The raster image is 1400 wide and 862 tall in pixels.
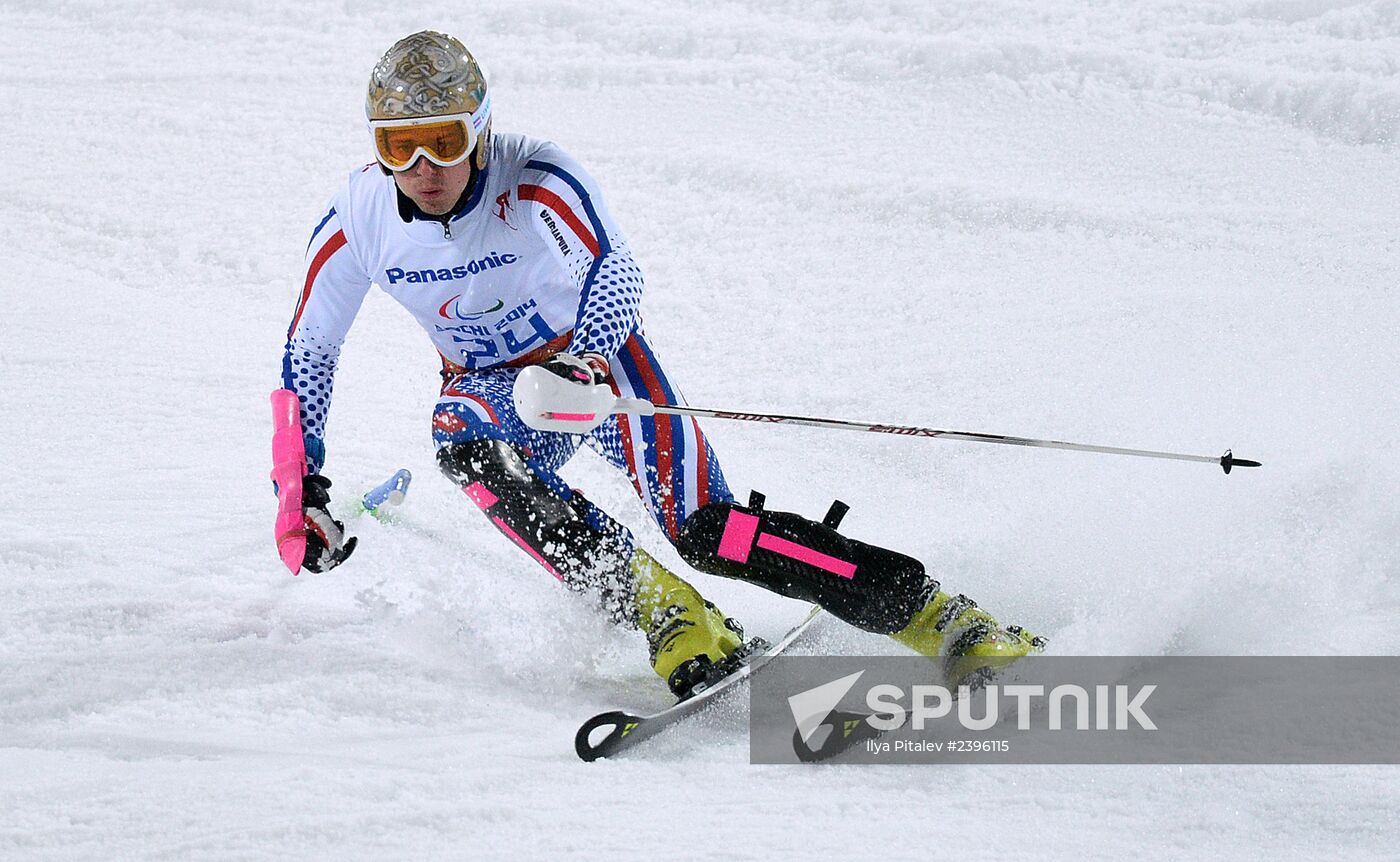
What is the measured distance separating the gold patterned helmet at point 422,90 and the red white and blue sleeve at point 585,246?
21 centimetres

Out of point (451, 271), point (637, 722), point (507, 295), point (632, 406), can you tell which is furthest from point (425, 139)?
point (637, 722)

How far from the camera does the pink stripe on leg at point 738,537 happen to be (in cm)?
289

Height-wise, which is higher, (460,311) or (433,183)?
(433,183)

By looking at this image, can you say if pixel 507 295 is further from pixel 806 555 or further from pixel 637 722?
pixel 637 722

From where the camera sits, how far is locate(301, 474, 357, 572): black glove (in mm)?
2998

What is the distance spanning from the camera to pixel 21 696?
2.81 meters

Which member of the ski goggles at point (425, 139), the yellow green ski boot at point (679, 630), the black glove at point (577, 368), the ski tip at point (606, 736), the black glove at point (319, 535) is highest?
the ski goggles at point (425, 139)

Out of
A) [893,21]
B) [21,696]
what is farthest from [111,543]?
[893,21]

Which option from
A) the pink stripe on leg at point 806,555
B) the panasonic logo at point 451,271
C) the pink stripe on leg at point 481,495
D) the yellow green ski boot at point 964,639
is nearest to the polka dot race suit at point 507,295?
the panasonic logo at point 451,271

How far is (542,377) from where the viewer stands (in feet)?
8.55

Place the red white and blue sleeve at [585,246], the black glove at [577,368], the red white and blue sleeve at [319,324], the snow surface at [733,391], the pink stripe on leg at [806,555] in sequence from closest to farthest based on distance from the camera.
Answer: the snow surface at [733,391]
the black glove at [577,368]
the pink stripe on leg at [806,555]
the red white and blue sleeve at [585,246]
the red white and blue sleeve at [319,324]

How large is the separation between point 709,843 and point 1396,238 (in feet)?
17.5

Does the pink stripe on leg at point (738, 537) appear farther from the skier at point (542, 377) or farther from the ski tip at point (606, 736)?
the ski tip at point (606, 736)

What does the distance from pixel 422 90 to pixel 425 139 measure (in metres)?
0.10
